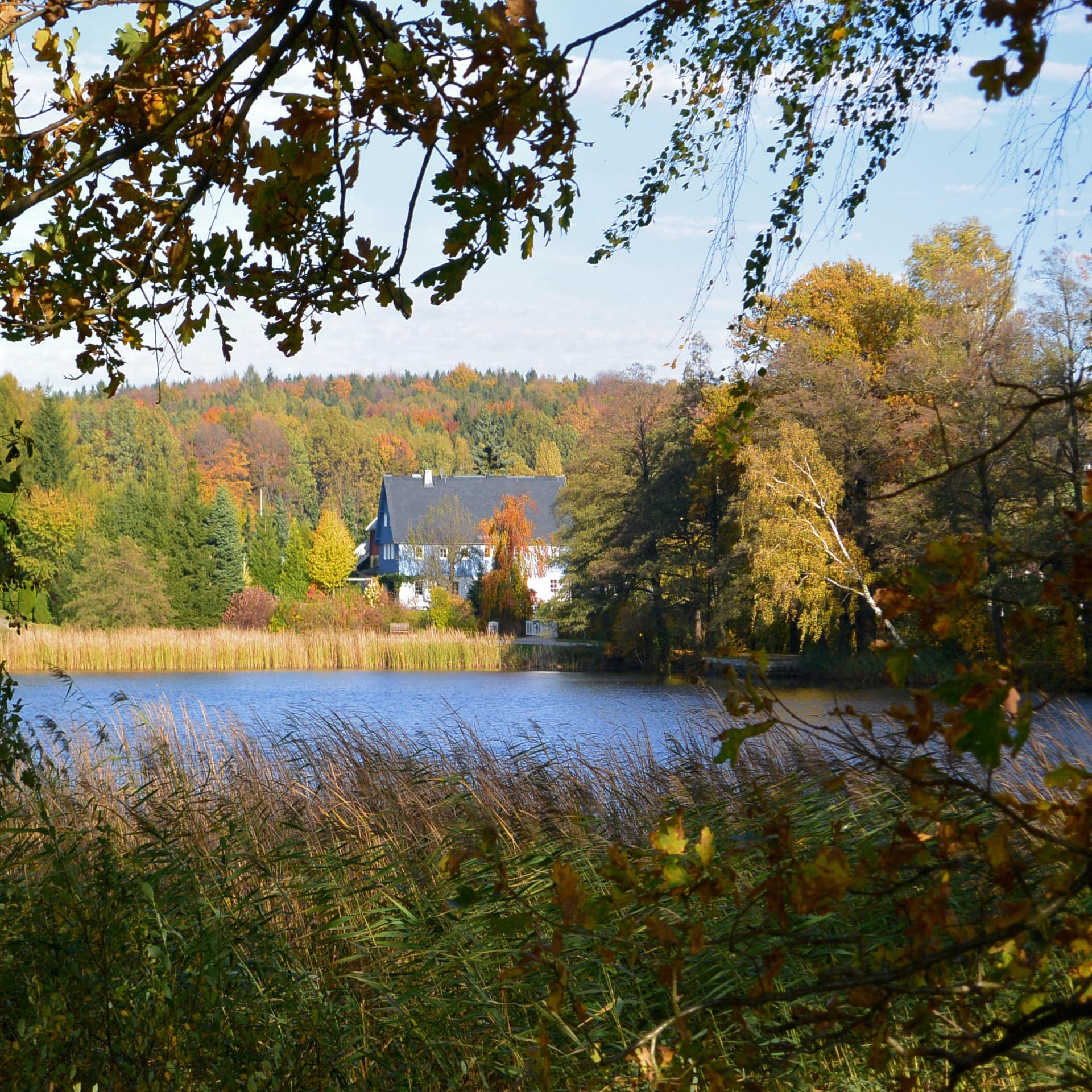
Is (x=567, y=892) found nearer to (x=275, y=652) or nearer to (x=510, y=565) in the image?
(x=275, y=652)

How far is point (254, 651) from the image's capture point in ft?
97.2

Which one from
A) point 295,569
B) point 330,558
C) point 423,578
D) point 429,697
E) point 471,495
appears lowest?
point 429,697

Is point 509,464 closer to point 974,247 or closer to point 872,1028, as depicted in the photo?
point 974,247

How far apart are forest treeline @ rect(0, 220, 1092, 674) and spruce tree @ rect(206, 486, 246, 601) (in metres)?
0.09

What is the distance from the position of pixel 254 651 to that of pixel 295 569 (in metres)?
17.6

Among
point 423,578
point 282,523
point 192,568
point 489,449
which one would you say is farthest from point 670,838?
point 489,449

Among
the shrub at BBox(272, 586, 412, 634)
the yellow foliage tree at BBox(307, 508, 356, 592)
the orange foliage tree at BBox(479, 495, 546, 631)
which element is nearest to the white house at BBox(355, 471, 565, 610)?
the orange foliage tree at BBox(479, 495, 546, 631)

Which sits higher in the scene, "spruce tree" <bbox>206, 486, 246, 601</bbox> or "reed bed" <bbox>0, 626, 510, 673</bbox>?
"spruce tree" <bbox>206, 486, 246, 601</bbox>

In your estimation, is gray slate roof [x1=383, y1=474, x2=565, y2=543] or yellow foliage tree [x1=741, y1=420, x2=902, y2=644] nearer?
yellow foliage tree [x1=741, y1=420, x2=902, y2=644]

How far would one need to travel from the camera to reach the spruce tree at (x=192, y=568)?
134 ft

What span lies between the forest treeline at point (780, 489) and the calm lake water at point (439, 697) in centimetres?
186

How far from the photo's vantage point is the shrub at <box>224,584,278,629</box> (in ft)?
132

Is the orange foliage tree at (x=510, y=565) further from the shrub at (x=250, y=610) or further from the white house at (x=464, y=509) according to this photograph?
the shrub at (x=250, y=610)

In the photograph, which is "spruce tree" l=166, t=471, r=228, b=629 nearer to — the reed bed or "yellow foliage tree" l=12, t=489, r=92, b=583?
"yellow foliage tree" l=12, t=489, r=92, b=583
